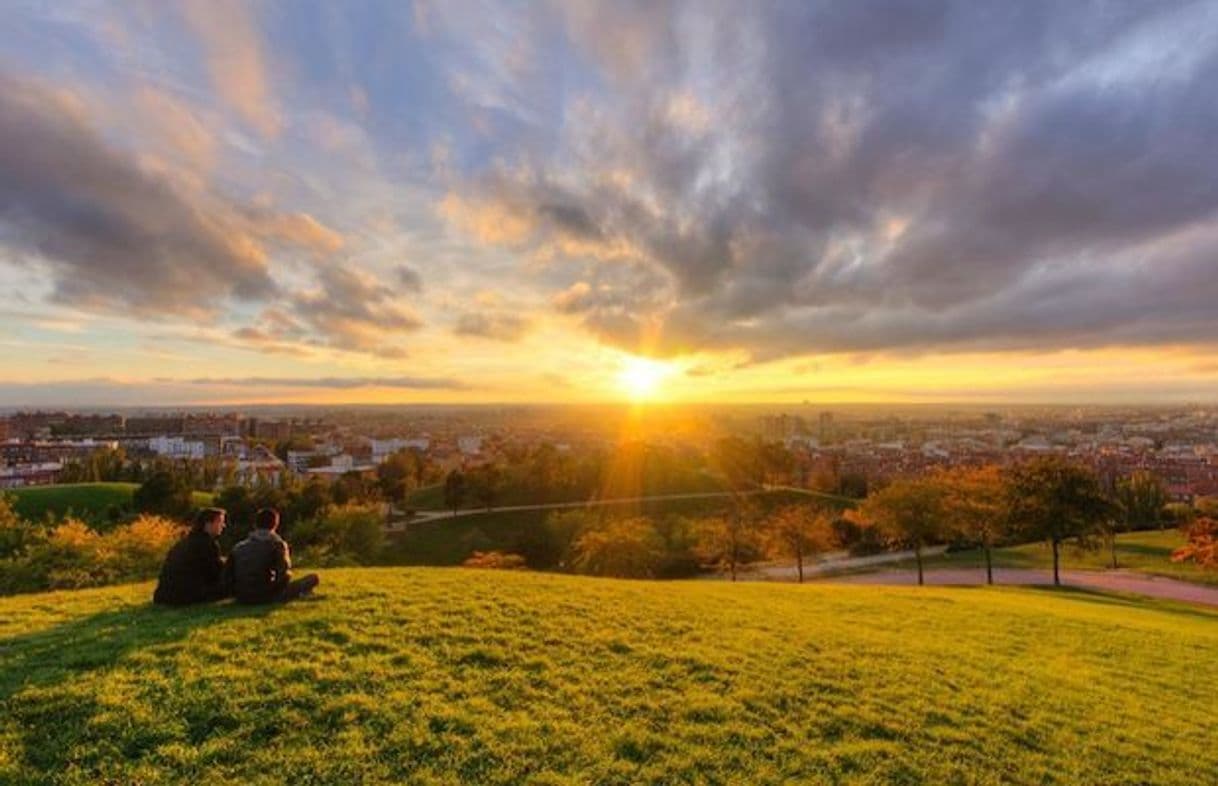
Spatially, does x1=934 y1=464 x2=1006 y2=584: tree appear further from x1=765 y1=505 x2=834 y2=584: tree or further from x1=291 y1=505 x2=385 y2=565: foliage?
x1=291 y1=505 x2=385 y2=565: foliage

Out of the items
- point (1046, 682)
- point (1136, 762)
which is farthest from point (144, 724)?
point (1046, 682)

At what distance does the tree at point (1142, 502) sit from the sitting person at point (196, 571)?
76.5m

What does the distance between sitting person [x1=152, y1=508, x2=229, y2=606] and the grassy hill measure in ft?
1.29

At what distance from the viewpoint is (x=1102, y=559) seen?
146ft

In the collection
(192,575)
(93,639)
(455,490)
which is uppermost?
(192,575)

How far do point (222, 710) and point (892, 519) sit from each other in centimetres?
3651

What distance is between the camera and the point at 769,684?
7977 millimetres

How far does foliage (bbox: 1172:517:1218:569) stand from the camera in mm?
27906

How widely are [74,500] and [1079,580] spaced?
62.1 m

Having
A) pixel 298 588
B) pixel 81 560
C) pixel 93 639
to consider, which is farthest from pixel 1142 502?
pixel 81 560

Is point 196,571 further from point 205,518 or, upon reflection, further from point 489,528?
point 489,528

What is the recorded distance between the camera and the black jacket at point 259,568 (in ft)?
31.3

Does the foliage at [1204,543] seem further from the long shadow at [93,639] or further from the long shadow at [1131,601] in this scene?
the long shadow at [93,639]

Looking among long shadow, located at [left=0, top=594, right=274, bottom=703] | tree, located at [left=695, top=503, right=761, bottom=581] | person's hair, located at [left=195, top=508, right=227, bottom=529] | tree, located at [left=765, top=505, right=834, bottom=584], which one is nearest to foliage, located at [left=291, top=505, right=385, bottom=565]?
tree, located at [left=695, top=503, right=761, bottom=581]
